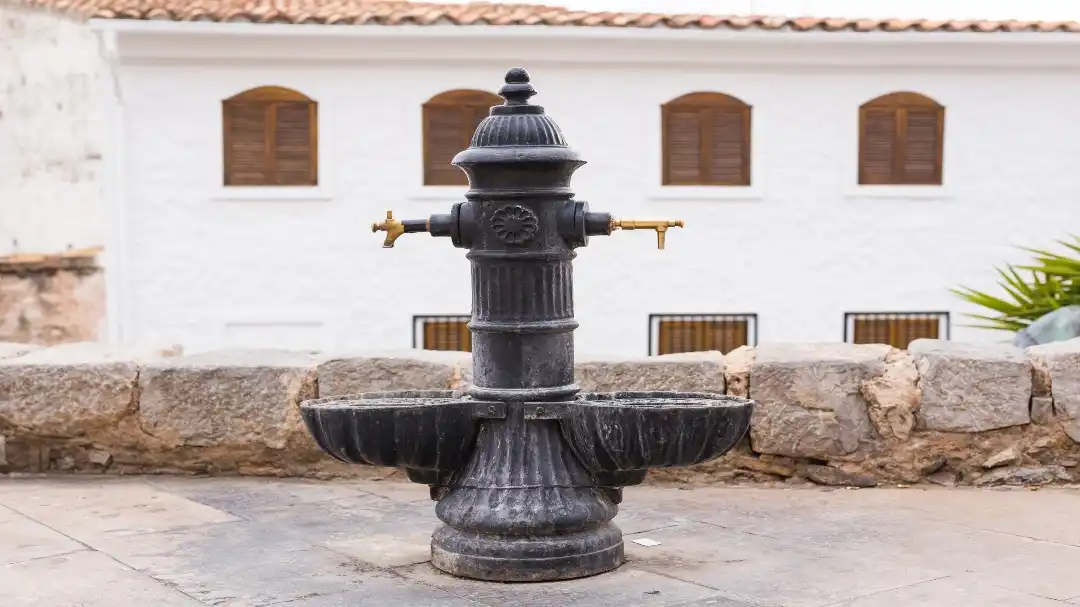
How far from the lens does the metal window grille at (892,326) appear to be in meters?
14.7

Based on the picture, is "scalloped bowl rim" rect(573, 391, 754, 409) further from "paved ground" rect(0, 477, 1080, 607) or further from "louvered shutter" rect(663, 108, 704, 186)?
"louvered shutter" rect(663, 108, 704, 186)

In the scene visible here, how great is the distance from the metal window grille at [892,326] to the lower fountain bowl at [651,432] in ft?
35.9

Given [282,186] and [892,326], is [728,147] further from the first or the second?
[282,186]

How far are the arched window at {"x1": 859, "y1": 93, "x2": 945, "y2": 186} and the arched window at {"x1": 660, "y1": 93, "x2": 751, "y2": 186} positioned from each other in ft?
4.33

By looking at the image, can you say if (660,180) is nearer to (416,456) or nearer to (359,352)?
(359,352)

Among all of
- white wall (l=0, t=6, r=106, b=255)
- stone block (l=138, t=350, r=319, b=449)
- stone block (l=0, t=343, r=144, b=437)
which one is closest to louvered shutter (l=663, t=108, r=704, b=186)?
white wall (l=0, t=6, r=106, b=255)

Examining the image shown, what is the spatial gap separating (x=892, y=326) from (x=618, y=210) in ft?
10.6

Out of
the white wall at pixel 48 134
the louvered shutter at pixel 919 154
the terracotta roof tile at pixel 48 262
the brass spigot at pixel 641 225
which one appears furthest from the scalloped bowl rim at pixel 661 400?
the white wall at pixel 48 134

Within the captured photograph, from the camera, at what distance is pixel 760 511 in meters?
4.84

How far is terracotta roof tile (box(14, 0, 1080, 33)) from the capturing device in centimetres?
1352

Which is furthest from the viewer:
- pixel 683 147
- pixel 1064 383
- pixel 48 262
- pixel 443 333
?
pixel 48 262

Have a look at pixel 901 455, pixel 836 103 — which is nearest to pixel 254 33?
pixel 836 103

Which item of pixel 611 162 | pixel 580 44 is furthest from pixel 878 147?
pixel 580 44

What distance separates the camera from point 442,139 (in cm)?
1429
